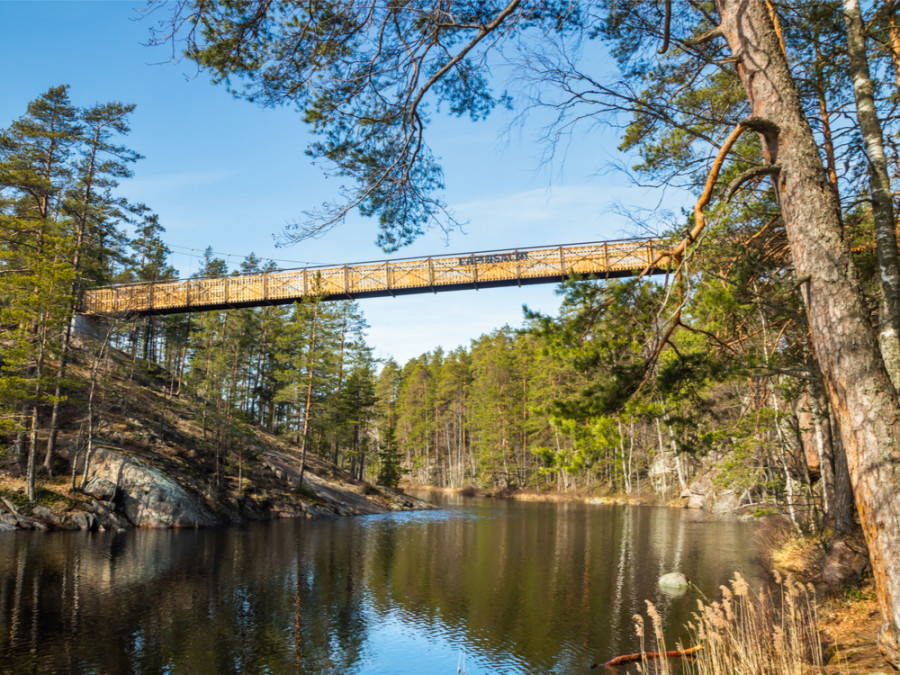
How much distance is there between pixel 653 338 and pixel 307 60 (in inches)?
183

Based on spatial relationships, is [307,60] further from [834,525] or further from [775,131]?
[834,525]

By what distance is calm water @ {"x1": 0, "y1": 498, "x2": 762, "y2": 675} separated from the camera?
329 inches

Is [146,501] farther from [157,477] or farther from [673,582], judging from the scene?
[673,582]

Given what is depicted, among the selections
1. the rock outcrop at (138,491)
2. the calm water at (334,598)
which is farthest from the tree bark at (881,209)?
the rock outcrop at (138,491)

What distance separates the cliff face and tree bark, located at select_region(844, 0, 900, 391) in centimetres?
2160

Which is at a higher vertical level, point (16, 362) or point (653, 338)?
point (16, 362)

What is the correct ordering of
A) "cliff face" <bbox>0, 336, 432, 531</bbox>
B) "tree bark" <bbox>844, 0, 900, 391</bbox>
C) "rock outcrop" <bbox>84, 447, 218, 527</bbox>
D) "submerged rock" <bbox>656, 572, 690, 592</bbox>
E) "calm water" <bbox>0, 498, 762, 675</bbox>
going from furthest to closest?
"rock outcrop" <bbox>84, 447, 218, 527</bbox>, "cliff face" <bbox>0, 336, 432, 531</bbox>, "submerged rock" <bbox>656, 572, 690, 592</bbox>, "calm water" <bbox>0, 498, 762, 675</bbox>, "tree bark" <bbox>844, 0, 900, 391</bbox>

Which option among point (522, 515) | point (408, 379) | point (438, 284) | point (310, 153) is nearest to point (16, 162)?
point (438, 284)

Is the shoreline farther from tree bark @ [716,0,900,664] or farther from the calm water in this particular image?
tree bark @ [716,0,900,664]

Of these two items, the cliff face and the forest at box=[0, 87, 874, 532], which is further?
the cliff face

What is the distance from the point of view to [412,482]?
215 ft

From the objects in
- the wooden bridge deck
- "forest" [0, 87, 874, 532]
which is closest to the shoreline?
"forest" [0, 87, 874, 532]

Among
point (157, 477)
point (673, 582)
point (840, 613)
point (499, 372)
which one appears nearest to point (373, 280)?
point (157, 477)

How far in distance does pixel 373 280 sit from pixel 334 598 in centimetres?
1283
